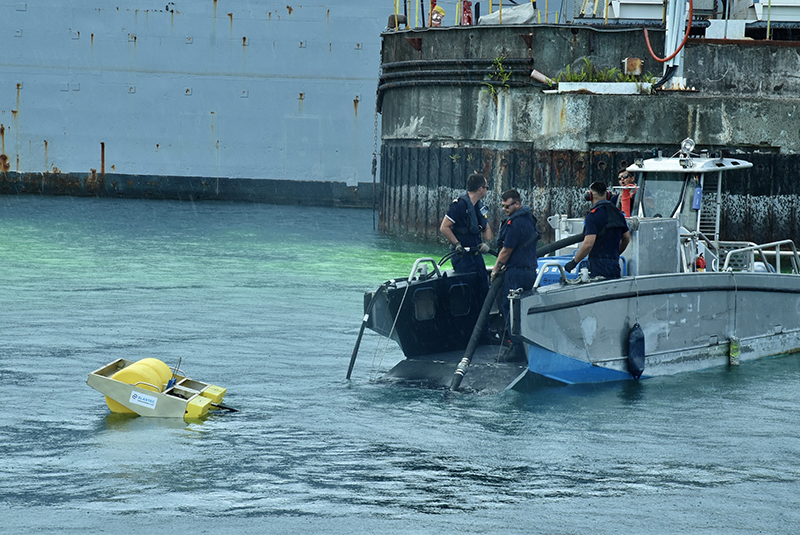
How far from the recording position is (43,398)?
7660 millimetres

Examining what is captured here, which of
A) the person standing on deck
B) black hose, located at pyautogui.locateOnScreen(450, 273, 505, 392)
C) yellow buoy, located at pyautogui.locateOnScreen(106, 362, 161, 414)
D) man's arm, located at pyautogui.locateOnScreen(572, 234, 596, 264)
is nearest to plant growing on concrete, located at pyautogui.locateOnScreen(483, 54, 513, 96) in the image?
the person standing on deck

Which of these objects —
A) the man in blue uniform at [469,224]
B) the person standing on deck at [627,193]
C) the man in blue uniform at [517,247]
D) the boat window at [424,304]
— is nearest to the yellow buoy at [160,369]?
the boat window at [424,304]

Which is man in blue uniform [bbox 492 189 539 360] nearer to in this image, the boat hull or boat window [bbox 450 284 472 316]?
the boat hull

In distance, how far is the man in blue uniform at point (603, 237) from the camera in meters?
8.23

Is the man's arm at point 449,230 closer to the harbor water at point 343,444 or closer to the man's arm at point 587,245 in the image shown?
the man's arm at point 587,245

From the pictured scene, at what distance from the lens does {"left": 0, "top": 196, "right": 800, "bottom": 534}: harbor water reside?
5.21 meters

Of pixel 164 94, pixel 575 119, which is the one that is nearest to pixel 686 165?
pixel 575 119

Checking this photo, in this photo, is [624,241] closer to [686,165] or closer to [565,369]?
[565,369]

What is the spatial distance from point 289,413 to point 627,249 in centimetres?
345

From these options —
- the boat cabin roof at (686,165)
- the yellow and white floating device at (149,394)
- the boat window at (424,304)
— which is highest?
the boat cabin roof at (686,165)

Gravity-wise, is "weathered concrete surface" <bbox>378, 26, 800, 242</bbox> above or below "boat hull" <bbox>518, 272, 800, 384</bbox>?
above

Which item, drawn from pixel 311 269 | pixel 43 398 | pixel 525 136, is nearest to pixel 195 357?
pixel 43 398

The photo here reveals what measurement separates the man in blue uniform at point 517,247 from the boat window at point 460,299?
31.3 inches

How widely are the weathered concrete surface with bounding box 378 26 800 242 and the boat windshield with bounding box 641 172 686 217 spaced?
695 cm
